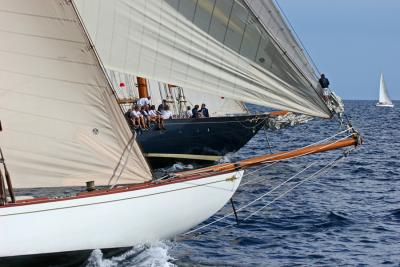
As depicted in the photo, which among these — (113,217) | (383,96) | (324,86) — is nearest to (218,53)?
(324,86)

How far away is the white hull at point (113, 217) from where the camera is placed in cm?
1200

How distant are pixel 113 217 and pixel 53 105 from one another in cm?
194

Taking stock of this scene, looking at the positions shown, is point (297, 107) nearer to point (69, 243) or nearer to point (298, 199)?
point (69, 243)

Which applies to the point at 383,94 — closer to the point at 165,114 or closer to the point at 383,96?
the point at 383,96

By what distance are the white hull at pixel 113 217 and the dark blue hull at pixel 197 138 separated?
16687 mm

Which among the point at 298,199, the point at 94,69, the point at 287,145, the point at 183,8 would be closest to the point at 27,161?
the point at 94,69

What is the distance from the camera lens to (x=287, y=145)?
145ft

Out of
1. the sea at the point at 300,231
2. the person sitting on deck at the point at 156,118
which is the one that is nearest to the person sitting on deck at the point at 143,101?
the person sitting on deck at the point at 156,118

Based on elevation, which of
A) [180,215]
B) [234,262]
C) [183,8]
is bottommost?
[234,262]

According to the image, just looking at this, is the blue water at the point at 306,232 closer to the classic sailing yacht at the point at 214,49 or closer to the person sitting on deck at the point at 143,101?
the classic sailing yacht at the point at 214,49

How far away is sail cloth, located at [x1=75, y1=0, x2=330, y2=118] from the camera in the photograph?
1274 cm

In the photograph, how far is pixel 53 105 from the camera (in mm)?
12797

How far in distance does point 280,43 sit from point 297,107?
1034 mm

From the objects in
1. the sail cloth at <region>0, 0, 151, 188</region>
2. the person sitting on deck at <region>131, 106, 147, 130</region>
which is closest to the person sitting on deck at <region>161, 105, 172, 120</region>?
the person sitting on deck at <region>131, 106, 147, 130</region>
